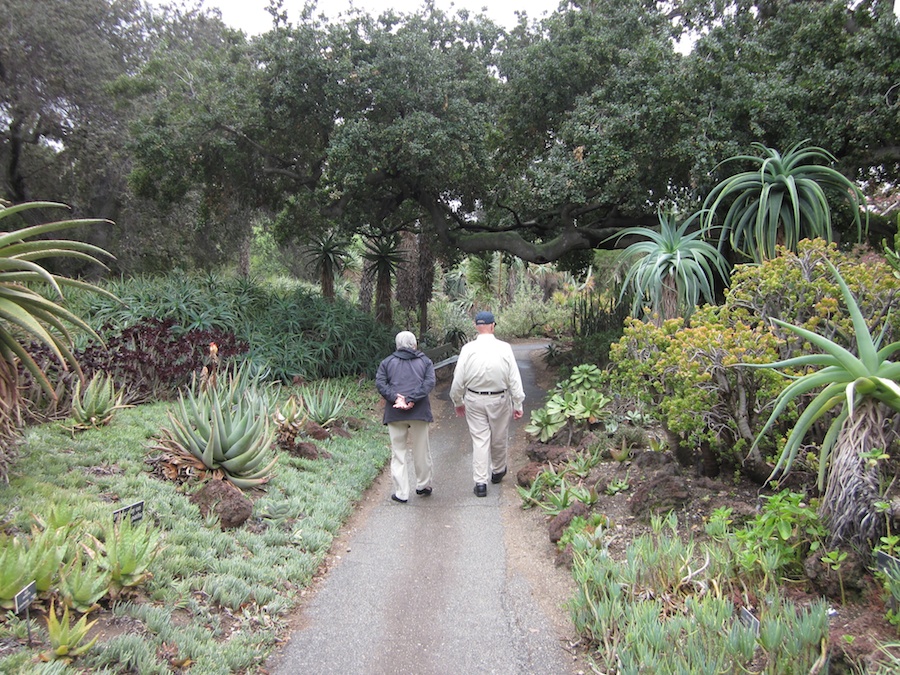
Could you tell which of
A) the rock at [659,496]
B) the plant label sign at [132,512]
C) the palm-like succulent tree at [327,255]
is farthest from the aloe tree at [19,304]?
the palm-like succulent tree at [327,255]

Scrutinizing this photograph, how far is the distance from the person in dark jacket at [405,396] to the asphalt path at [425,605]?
1.32ft

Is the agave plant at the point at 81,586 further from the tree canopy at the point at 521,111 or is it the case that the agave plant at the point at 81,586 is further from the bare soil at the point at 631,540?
the tree canopy at the point at 521,111

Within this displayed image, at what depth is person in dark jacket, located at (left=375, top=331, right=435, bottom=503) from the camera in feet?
21.6

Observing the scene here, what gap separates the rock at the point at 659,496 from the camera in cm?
514

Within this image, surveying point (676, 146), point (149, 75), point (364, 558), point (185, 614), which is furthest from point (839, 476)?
point (149, 75)

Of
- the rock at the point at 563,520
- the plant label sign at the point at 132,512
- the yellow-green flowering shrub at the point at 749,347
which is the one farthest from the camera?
the rock at the point at 563,520

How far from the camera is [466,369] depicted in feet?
22.5

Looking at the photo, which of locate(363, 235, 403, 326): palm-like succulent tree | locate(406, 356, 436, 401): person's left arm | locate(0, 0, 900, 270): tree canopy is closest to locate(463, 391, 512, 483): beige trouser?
locate(406, 356, 436, 401): person's left arm

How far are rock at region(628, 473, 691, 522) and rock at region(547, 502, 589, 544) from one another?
15.9 inches

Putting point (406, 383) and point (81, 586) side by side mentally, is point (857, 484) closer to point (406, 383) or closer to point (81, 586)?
point (406, 383)

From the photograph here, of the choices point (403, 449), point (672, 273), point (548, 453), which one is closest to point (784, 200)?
point (672, 273)

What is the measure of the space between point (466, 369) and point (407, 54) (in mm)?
7393

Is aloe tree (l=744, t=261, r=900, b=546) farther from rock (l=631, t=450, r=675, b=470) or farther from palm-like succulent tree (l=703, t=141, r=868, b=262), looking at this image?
palm-like succulent tree (l=703, t=141, r=868, b=262)

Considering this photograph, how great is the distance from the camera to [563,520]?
18.0 feet
